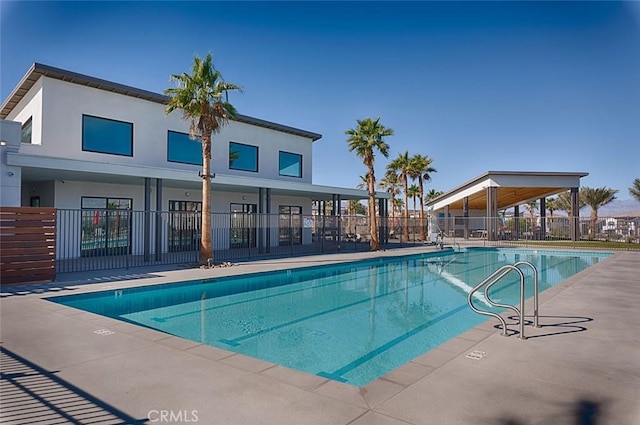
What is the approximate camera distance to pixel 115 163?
1575cm

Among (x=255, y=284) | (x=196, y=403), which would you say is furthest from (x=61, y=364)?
(x=255, y=284)

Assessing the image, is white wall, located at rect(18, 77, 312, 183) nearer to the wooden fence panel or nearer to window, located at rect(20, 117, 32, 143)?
window, located at rect(20, 117, 32, 143)

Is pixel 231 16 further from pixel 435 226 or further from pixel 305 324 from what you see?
pixel 435 226

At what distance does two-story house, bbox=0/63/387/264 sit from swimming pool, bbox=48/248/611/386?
13.4 ft

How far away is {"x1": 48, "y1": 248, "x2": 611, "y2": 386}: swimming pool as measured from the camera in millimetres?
5930

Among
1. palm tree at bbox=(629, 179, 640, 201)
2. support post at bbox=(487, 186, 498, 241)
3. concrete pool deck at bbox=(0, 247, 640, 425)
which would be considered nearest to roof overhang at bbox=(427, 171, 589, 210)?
support post at bbox=(487, 186, 498, 241)

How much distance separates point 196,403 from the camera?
10.8 ft

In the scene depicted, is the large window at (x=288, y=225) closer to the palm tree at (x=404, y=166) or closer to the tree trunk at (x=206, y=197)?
the tree trunk at (x=206, y=197)

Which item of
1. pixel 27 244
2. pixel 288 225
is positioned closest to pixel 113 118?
pixel 27 244

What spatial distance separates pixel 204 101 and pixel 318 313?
28.6ft

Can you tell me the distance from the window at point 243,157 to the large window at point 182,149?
1863mm

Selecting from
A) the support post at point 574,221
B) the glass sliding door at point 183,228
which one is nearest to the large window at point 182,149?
the glass sliding door at point 183,228

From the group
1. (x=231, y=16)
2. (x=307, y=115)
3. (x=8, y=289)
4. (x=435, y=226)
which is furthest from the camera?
(x=435, y=226)

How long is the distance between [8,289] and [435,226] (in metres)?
27.8
